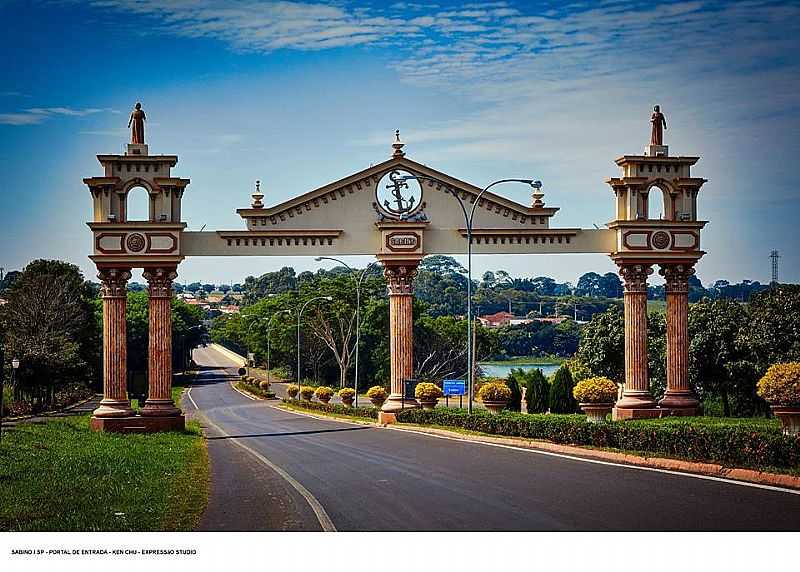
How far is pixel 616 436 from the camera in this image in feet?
→ 57.4

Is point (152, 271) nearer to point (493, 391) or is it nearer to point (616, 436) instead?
point (493, 391)

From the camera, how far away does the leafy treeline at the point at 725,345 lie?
30531mm

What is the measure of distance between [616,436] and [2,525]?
9.21 metres

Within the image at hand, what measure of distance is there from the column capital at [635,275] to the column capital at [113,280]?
35.6 ft

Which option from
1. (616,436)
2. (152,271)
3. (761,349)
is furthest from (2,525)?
(761,349)

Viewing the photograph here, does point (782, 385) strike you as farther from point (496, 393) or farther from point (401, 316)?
point (401, 316)

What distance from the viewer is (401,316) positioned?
25906 millimetres

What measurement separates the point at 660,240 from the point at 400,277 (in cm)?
578

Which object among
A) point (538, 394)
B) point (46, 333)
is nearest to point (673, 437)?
point (538, 394)

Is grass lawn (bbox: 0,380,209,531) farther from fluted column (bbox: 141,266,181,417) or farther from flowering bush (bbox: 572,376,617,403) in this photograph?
flowering bush (bbox: 572,376,617,403)

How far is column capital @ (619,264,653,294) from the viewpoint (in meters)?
25.3

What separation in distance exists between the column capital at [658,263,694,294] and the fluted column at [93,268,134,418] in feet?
38.5

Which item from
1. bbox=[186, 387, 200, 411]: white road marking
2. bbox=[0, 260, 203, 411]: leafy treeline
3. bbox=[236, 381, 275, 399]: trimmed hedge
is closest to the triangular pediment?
bbox=[0, 260, 203, 411]: leafy treeline
